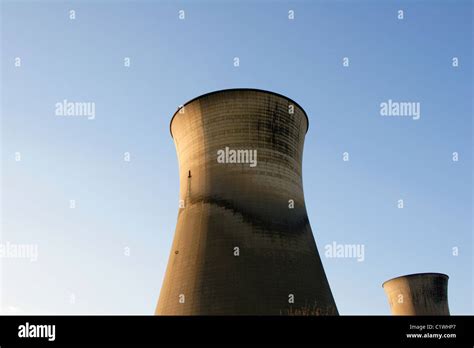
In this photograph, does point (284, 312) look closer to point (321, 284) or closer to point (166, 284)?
point (321, 284)

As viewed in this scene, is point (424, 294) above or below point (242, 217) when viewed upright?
below

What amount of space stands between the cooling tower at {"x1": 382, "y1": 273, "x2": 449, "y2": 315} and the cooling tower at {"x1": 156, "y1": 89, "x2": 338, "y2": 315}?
34.3 feet

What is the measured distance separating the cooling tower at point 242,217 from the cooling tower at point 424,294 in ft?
34.3

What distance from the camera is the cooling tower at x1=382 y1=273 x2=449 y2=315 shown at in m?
21.2

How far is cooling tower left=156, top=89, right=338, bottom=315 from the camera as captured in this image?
11680 mm

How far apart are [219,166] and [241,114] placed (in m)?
1.45

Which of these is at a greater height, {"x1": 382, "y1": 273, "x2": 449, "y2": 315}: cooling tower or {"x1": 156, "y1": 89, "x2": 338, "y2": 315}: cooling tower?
{"x1": 156, "y1": 89, "x2": 338, "y2": 315}: cooling tower

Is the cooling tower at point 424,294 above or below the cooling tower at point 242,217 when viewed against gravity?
below

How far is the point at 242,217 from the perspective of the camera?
1245cm

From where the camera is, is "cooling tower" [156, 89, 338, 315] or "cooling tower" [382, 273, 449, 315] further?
"cooling tower" [382, 273, 449, 315]

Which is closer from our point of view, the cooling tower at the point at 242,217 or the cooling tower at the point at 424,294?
the cooling tower at the point at 242,217

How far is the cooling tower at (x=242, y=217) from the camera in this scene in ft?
38.3

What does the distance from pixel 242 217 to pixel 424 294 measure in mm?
12558

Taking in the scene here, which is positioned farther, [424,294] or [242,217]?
[424,294]
